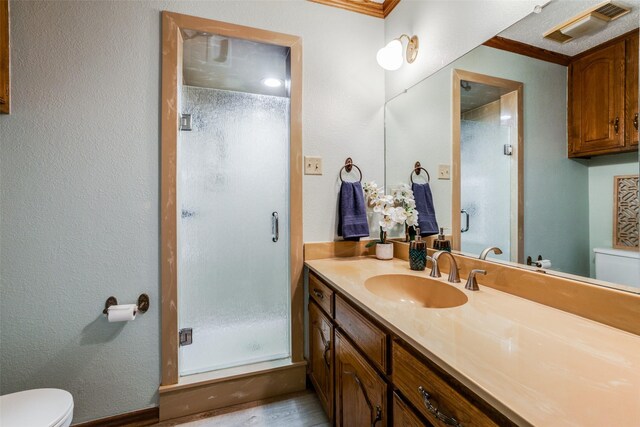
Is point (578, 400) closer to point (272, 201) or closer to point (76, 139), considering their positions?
point (272, 201)

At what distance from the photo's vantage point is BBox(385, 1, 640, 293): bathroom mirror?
0.86 meters

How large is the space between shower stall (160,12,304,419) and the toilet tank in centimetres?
126

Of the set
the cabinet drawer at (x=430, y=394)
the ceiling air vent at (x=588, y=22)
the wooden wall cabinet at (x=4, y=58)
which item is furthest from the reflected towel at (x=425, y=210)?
the wooden wall cabinet at (x=4, y=58)

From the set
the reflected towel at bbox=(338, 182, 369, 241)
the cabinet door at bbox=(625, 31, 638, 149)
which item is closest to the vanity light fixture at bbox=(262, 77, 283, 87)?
the reflected towel at bbox=(338, 182, 369, 241)

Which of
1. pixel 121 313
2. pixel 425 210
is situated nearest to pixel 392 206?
pixel 425 210

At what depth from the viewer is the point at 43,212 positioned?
130cm

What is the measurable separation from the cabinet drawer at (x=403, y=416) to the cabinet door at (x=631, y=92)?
92cm

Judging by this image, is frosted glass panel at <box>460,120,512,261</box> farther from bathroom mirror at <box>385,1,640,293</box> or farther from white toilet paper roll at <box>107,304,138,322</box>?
white toilet paper roll at <box>107,304,138,322</box>

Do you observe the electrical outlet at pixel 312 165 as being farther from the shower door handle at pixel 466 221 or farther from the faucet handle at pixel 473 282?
the faucet handle at pixel 473 282

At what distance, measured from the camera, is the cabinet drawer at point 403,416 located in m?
0.70

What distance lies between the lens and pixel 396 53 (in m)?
1.62

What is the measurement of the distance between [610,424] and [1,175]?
6.72 feet

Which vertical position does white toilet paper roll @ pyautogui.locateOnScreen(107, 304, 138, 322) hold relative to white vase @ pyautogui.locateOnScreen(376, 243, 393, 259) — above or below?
below

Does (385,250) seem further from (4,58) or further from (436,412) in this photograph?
(4,58)
